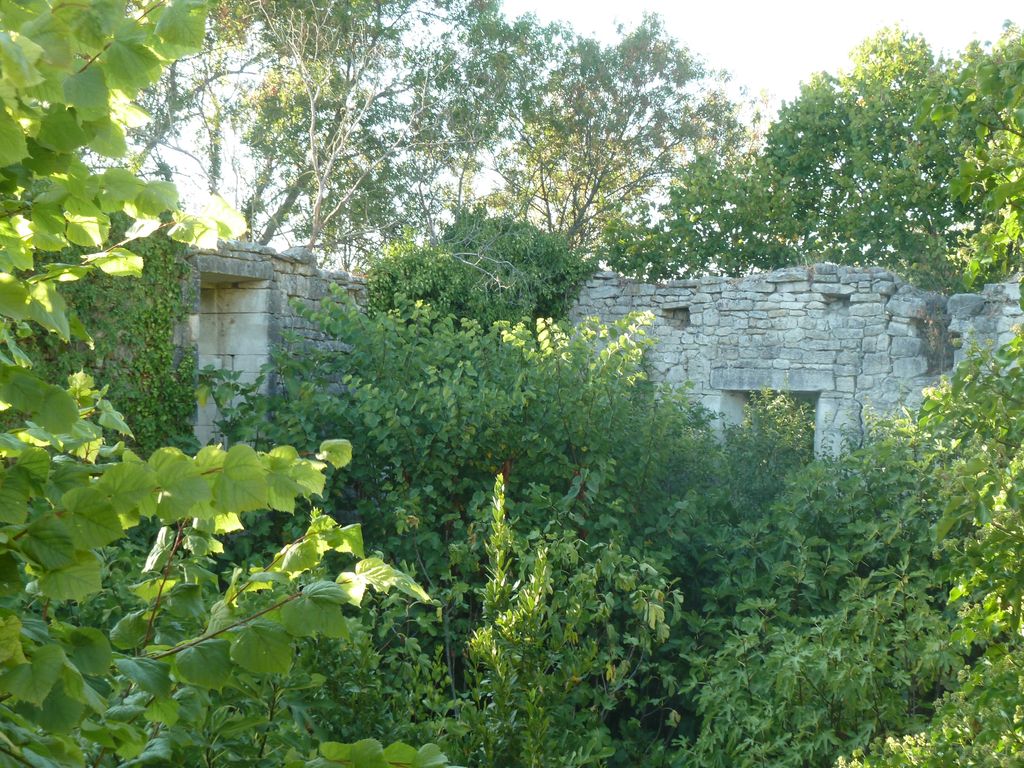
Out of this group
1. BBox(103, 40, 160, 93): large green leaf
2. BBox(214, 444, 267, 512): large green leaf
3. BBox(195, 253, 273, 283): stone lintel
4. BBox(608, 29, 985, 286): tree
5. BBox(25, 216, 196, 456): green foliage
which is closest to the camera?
BBox(103, 40, 160, 93): large green leaf

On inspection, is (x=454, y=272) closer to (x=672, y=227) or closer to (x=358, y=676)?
(x=672, y=227)

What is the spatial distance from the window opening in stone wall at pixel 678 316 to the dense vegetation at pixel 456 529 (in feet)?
3.67

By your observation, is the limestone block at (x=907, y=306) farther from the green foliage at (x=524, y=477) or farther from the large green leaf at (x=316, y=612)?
the large green leaf at (x=316, y=612)

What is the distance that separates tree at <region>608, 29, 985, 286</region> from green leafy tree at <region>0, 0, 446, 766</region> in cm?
1282

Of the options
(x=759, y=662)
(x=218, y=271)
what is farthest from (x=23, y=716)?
(x=218, y=271)

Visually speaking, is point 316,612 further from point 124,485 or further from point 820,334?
point 820,334

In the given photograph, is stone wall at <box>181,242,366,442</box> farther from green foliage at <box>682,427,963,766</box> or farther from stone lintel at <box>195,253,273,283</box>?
green foliage at <box>682,427,963,766</box>

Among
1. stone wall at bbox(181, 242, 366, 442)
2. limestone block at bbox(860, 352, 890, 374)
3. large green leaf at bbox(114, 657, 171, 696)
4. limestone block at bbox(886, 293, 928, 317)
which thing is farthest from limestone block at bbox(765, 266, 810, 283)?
large green leaf at bbox(114, 657, 171, 696)

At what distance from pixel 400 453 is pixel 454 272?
4.47m

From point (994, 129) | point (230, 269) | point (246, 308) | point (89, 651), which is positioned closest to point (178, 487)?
point (89, 651)

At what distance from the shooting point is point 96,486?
1.22m

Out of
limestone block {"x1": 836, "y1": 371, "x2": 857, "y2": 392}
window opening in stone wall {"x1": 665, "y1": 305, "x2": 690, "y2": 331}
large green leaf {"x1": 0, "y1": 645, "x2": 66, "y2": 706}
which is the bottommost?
large green leaf {"x1": 0, "y1": 645, "x2": 66, "y2": 706}

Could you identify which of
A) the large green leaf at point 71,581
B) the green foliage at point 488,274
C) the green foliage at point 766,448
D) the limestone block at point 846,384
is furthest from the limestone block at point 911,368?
the large green leaf at point 71,581

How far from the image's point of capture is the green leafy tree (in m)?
1.10
